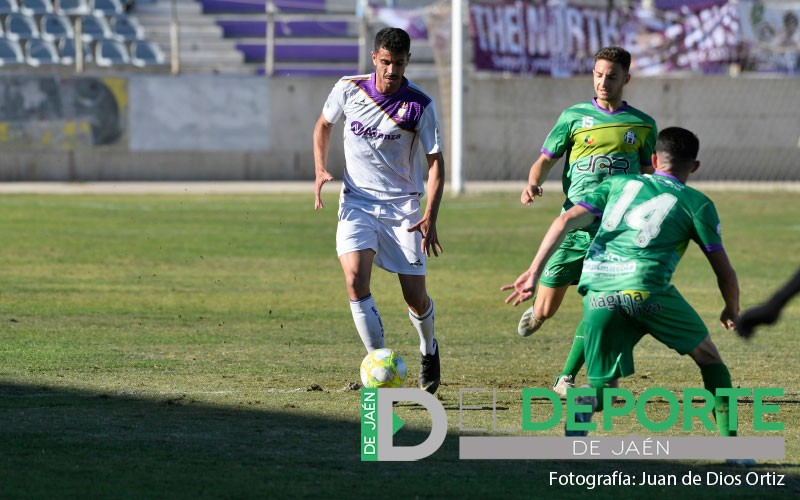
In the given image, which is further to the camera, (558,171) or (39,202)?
(558,171)

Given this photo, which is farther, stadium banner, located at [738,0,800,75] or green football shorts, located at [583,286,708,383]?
stadium banner, located at [738,0,800,75]

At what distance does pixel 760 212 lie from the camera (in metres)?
22.7

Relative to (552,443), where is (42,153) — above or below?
below

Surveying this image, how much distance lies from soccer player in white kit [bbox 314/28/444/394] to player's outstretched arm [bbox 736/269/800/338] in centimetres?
304

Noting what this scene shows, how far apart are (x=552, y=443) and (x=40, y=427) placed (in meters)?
2.52

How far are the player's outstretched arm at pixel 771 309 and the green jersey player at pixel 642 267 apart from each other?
1.08 m

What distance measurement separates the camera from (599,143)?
7.88m

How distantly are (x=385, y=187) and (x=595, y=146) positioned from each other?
50.9 inches

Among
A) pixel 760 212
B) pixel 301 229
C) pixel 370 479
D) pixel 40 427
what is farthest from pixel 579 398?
pixel 760 212

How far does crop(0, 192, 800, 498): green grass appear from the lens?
560 cm

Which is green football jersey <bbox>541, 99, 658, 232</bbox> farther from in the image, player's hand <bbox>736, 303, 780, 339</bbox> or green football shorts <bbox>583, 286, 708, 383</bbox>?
player's hand <bbox>736, 303, 780, 339</bbox>

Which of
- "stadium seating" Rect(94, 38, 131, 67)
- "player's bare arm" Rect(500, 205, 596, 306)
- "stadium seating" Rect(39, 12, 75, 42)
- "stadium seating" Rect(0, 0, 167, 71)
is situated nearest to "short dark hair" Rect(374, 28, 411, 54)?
"player's bare arm" Rect(500, 205, 596, 306)

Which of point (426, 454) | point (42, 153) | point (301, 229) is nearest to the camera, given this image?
point (426, 454)

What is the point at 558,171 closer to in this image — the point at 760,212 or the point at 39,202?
the point at 760,212
